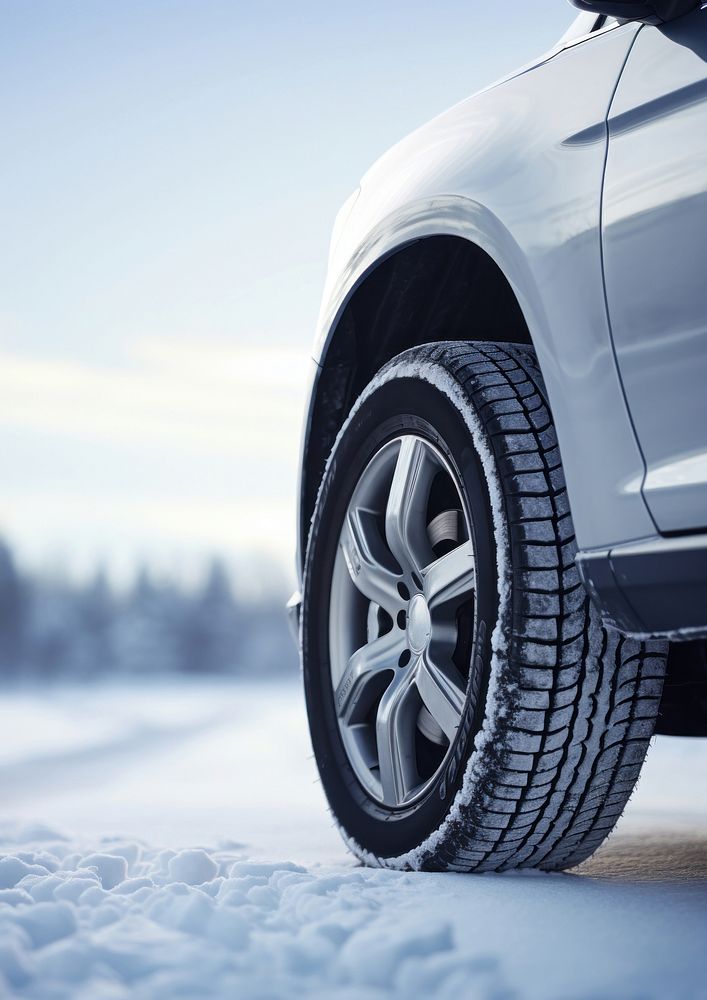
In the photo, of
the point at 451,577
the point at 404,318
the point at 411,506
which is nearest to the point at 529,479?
the point at 451,577

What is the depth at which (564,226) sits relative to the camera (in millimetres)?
1609

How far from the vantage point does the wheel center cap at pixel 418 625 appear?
1937 mm

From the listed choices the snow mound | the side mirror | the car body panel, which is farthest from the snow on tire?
the side mirror

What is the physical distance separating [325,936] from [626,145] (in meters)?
1.14

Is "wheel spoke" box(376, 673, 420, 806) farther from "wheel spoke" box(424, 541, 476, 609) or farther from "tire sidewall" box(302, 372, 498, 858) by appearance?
"wheel spoke" box(424, 541, 476, 609)

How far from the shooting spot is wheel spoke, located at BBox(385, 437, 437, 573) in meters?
2.02

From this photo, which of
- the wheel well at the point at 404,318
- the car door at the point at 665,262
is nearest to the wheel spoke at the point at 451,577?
the car door at the point at 665,262

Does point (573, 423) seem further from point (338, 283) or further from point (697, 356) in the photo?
point (338, 283)

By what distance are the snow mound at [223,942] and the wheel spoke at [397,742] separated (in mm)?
340

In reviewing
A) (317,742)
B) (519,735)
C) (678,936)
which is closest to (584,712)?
(519,735)

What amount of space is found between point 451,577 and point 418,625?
0.43 ft

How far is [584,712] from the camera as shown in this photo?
1.67 meters

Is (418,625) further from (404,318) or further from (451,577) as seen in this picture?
(404,318)

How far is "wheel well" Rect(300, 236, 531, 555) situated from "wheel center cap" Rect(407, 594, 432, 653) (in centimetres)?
61
